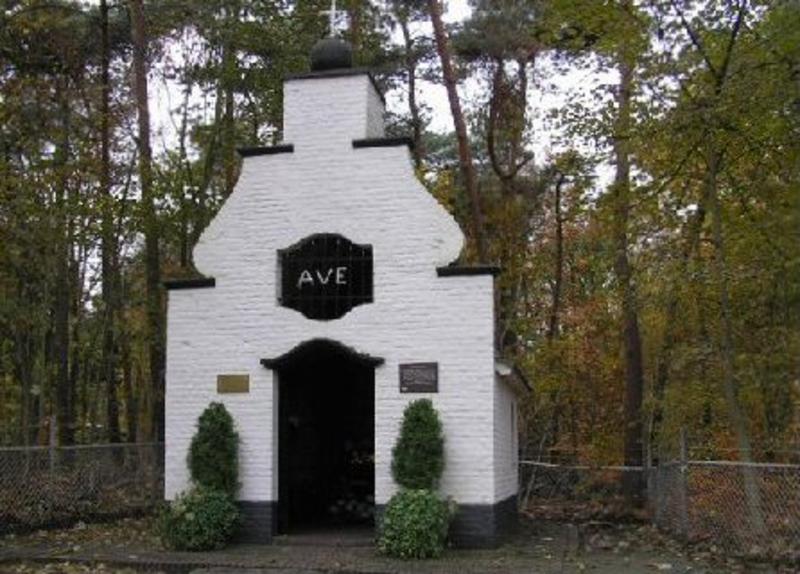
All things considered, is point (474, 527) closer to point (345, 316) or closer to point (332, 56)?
point (345, 316)

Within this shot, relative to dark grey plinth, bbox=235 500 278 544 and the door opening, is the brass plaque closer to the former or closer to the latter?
the door opening

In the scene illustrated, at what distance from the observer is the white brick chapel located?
12.4 meters

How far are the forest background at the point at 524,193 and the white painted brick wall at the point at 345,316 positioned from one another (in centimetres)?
386

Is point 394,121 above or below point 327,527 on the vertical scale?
above

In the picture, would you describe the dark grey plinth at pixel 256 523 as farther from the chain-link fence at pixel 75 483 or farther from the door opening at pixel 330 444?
the chain-link fence at pixel 75 483

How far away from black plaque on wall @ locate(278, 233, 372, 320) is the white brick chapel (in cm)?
2

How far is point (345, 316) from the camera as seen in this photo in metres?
12.9

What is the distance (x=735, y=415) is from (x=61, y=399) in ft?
42.3

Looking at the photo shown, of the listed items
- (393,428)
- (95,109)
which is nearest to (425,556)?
(393,428)

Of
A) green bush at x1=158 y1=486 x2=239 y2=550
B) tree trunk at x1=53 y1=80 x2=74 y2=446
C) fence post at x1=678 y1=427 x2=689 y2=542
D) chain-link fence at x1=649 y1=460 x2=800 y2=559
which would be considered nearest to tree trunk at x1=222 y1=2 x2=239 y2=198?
tree trunk at x1=53 y1=80 x2=74 y2=446

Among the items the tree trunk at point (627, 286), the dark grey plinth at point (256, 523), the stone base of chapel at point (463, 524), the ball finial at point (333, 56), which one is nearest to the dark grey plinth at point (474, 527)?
the stone base of chapel at point (463, 524)

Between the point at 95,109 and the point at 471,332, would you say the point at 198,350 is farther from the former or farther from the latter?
the point at 95,109

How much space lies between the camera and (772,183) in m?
15.2

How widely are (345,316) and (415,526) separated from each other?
9.72 feet
